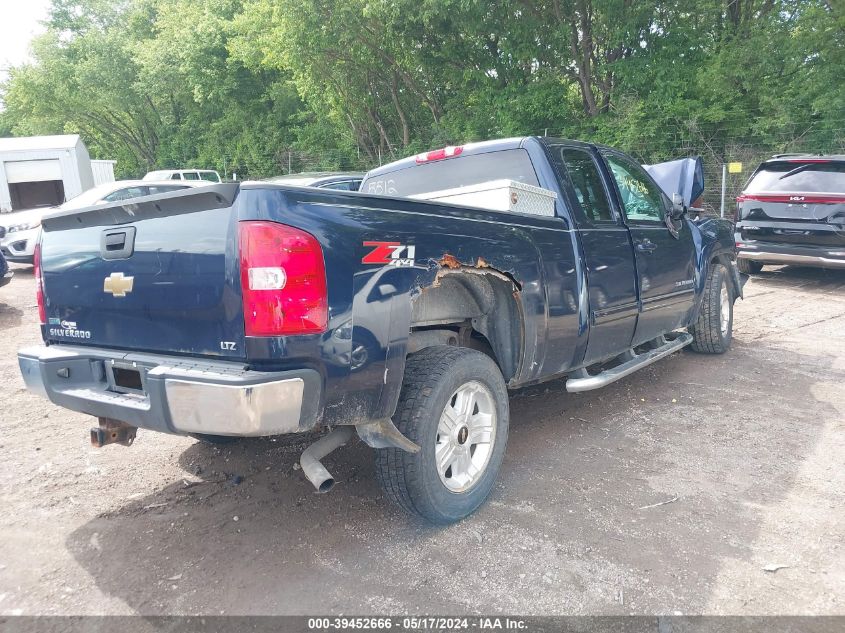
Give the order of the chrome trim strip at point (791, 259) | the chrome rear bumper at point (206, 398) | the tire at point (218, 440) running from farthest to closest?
the chrome trim strip at point (791, 259), the tire at point (218, 440), the chrome rear bumper at point (206, 398)

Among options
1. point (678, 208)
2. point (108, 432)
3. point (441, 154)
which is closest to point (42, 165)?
point (441, 154)

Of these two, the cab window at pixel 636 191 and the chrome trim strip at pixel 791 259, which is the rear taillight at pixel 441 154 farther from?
the chrome trim strip at pixel 791 259

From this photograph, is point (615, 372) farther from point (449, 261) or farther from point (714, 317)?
point (714, 317)

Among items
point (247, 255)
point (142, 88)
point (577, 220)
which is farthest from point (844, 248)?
point (142, 88)

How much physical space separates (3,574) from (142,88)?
102ft

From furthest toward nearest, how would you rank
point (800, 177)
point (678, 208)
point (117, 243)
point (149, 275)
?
1. point (800, 177)
2. point (678, 208)
3. point (117, 243)
4. point (149, 275)

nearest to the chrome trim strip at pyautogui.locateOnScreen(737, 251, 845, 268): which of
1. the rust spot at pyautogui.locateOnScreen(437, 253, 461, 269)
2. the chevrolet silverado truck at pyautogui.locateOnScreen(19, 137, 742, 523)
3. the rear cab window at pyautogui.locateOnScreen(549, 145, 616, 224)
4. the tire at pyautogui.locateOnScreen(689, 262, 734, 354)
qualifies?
the tire at pyautogui.locateOnScreen(689, 262, 734, 354)

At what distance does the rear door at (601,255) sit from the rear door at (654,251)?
0.53ft

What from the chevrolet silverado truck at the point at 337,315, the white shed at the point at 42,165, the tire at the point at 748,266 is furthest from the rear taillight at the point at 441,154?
the white shed at the point at 42,165

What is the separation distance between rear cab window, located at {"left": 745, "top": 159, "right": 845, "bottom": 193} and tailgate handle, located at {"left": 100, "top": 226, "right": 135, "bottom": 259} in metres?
9.72

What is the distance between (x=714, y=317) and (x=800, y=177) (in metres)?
5.13

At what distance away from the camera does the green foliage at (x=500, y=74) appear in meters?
13.8

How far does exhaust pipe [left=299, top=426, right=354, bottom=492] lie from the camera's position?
2721 millimetres

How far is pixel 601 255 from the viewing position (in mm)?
4086
